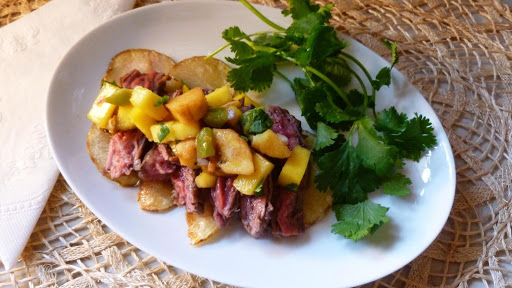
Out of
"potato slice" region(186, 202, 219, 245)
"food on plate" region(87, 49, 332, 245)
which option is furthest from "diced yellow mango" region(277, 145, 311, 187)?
"potato slice" region(186, 202, 219, 245)

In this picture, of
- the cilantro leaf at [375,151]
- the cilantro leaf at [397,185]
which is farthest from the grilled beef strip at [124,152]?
the cilantro leaf at [397,185]

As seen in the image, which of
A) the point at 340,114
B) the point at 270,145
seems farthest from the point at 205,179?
the point at 340,114

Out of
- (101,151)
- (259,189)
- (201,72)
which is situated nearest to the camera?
(259,189)

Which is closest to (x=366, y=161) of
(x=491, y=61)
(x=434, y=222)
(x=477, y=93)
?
(x=434, y=222)

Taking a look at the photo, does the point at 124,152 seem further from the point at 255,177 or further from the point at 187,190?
the point at 255,177

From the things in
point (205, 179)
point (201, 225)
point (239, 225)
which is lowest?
point (239, 225)

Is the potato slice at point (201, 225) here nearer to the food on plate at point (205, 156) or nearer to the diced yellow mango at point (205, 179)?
the food on plate at point (205, 156)

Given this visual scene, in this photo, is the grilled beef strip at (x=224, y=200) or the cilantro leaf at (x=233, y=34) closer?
the grilled beef strip at (x=224, y=200)
